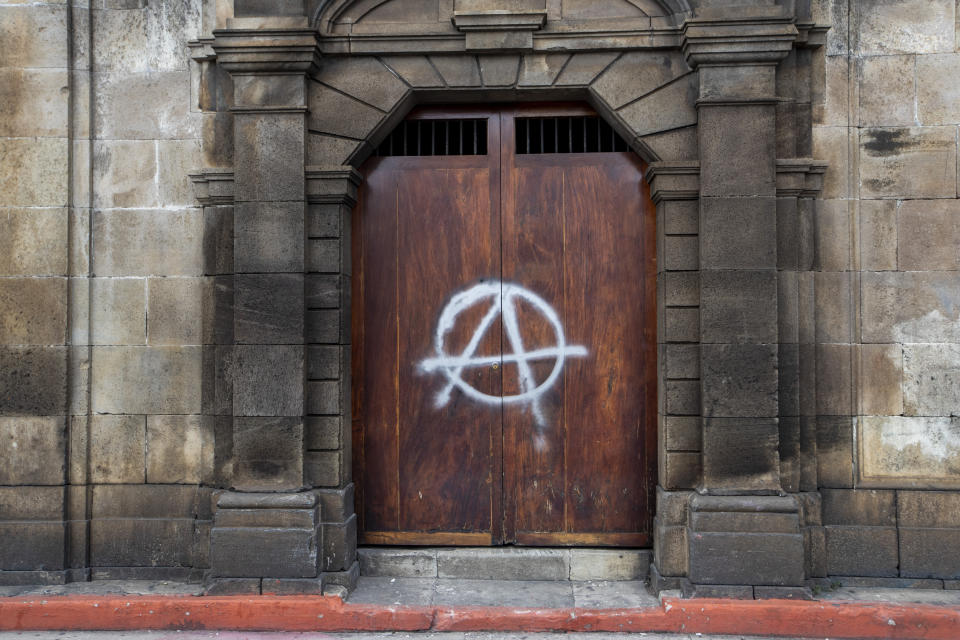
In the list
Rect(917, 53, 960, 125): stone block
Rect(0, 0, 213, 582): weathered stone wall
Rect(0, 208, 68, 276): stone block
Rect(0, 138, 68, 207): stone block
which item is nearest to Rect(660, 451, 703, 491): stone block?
Rect(917, 53, 960, 125): stone block

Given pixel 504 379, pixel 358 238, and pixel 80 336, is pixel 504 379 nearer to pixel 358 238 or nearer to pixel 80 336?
pixel 358 238

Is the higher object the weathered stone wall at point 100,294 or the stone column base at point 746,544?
the weathered stone wall at point 100,294

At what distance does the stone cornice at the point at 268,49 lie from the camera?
4895 mm

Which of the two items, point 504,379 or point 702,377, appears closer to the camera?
Result: point 702,377

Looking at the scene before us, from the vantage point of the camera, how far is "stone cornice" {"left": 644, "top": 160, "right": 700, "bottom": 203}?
4.90m

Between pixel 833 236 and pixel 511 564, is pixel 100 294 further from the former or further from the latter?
pixel 833 236

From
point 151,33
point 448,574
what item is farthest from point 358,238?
point 448,574

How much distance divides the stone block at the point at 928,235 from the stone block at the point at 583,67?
2260 mm

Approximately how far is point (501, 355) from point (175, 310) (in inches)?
92.4

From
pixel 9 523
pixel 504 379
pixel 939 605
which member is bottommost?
pixel 939 605

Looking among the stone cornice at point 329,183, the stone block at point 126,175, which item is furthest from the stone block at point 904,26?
the stone block at point 126,175

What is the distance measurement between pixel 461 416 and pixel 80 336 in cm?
276

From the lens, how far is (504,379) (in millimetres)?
5301

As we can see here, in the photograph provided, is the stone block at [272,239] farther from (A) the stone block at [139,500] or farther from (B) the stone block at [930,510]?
(B) the stone block at [930,510]
